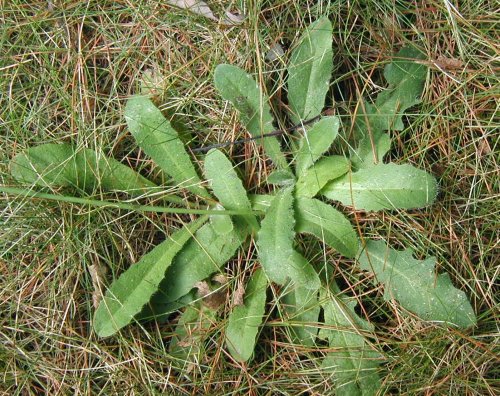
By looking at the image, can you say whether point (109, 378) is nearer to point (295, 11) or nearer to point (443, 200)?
point (443, 200)

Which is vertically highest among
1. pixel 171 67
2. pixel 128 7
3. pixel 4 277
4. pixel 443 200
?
pixel 128 7

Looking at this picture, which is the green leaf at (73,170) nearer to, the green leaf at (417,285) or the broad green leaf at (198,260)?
the broad green leaf at (198,260)

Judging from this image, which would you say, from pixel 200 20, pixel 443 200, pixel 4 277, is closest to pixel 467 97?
pixel 443 200

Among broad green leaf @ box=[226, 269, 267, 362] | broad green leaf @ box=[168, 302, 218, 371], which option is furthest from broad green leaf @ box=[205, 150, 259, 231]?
broad green leaf @ box=[168, 302, 218, 371]

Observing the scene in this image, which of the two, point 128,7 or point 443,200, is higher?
point 128,7

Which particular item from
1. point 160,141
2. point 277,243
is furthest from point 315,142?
point 160,141

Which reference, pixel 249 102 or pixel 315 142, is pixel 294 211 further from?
pixel 249 102

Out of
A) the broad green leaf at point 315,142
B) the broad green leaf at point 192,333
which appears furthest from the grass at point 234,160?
the broad green leaf at point 315,142
